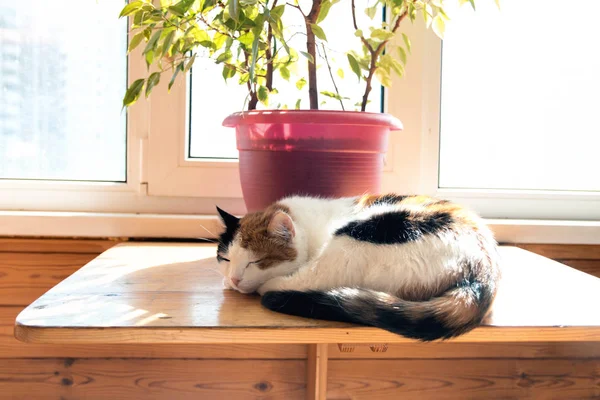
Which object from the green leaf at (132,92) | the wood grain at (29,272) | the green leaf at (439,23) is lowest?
the wood grain at (29,272)

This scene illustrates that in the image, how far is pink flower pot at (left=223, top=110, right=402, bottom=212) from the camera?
3.50 ft

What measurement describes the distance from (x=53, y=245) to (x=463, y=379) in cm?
115

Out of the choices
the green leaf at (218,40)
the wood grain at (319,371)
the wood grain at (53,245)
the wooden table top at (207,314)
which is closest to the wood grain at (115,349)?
the wood grain at (53,245)

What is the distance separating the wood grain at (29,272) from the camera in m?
1.36

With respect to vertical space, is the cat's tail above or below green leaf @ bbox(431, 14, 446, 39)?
below

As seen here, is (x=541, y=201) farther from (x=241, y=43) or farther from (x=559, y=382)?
(x=241, y=43)

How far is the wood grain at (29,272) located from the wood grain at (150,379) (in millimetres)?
176

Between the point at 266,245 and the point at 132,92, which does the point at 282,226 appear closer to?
the point at 266,245

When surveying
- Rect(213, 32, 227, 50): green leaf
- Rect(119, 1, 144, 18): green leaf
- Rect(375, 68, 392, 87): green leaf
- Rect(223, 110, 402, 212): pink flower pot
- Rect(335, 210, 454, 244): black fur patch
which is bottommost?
Rect(335, 210, 454, 244): black fur patch

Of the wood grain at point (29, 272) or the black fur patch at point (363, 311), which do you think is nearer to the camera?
the black fur patch at point (363, 311)

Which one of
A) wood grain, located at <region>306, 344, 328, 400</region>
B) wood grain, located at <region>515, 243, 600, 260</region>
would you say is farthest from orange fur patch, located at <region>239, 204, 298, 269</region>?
wood grain, located at <region>515, 243, 600, 260</region>

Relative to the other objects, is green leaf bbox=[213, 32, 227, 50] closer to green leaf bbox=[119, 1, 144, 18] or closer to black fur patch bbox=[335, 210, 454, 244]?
green leaf bbox=[119, 1, 144, 18]

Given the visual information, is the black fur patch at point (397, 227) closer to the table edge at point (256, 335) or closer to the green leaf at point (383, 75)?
the table edge at point (256, 335)

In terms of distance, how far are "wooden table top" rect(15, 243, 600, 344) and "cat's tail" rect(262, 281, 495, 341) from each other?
0.05 feet
